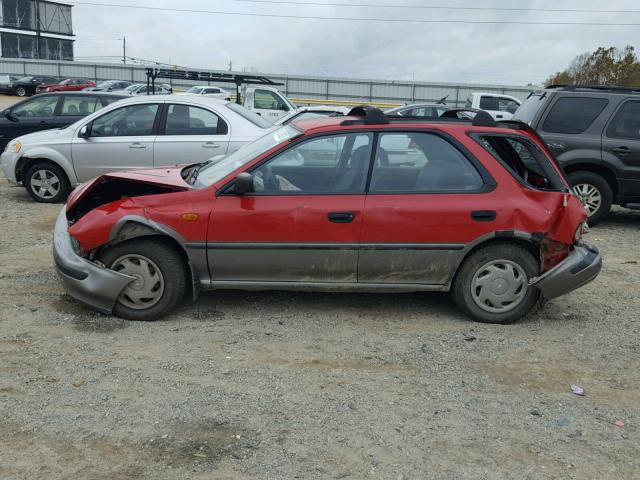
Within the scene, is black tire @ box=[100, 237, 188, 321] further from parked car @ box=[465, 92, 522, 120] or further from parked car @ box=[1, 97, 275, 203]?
parked car @ box=[465, 92, 522, 120]

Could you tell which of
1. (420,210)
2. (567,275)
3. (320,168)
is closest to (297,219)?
(320,168)

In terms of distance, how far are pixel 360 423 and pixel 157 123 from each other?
6364 millimetres

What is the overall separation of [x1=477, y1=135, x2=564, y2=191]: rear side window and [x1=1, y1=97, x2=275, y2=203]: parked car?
4246 mm

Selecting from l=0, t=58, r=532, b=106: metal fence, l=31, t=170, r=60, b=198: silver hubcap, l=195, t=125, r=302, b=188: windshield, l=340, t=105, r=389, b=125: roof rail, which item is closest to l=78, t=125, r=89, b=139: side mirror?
l=31, t=170, r=60, b=198: silver hubcap

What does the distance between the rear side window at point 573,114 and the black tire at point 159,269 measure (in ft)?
20.1

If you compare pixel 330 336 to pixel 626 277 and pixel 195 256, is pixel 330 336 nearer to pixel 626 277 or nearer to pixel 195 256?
pixel 195 256

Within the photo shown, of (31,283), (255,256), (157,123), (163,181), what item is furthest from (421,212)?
(157,123)

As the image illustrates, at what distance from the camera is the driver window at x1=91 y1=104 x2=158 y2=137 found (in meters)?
8.52

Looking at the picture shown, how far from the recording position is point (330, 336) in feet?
14.8

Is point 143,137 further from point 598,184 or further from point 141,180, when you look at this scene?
point 598,184

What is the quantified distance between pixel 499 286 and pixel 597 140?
473 cm

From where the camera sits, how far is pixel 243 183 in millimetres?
4477

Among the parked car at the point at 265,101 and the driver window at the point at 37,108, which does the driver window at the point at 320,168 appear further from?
the parked car at the point at 265,101

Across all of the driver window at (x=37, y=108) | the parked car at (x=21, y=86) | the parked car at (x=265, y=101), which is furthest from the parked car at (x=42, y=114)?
the parked car at (x=21, y=86)
